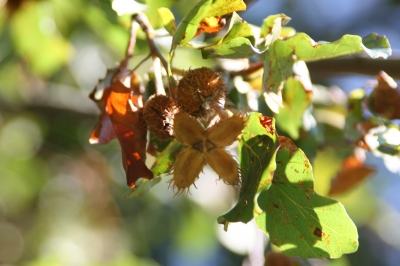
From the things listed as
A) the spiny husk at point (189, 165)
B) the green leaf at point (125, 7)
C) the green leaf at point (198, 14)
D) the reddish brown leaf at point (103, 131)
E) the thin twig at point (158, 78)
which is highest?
the green leaf at point (198, 14)

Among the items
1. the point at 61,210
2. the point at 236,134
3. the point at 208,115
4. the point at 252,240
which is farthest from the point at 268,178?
the point at 61,210

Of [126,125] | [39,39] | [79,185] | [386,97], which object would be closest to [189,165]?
[126,125]

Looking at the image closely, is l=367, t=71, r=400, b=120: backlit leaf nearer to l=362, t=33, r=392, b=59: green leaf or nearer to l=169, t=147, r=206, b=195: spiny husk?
l=362, t=33, r=392, b=59: green leaf

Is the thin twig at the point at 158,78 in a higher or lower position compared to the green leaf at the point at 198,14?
lower

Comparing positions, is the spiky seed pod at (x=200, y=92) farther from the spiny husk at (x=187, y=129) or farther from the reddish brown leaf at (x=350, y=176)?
the reddish brown leaf at (x=350, y=176)

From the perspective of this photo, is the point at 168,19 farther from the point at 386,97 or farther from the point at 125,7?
the point at 386,97

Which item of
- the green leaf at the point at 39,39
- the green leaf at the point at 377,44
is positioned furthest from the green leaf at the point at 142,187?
the green leaf at the point at 39,39

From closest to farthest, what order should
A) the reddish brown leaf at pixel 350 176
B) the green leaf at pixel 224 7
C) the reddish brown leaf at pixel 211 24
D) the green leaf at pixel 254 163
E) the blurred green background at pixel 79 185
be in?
the green leaf at pixel 254 163 → the green leaf at pixel 224 7 → the reddish brown leaf at pixel 211 24 → the reddish brown leaf at pixel 350 176 → the blurred green background at pixel 79 185
